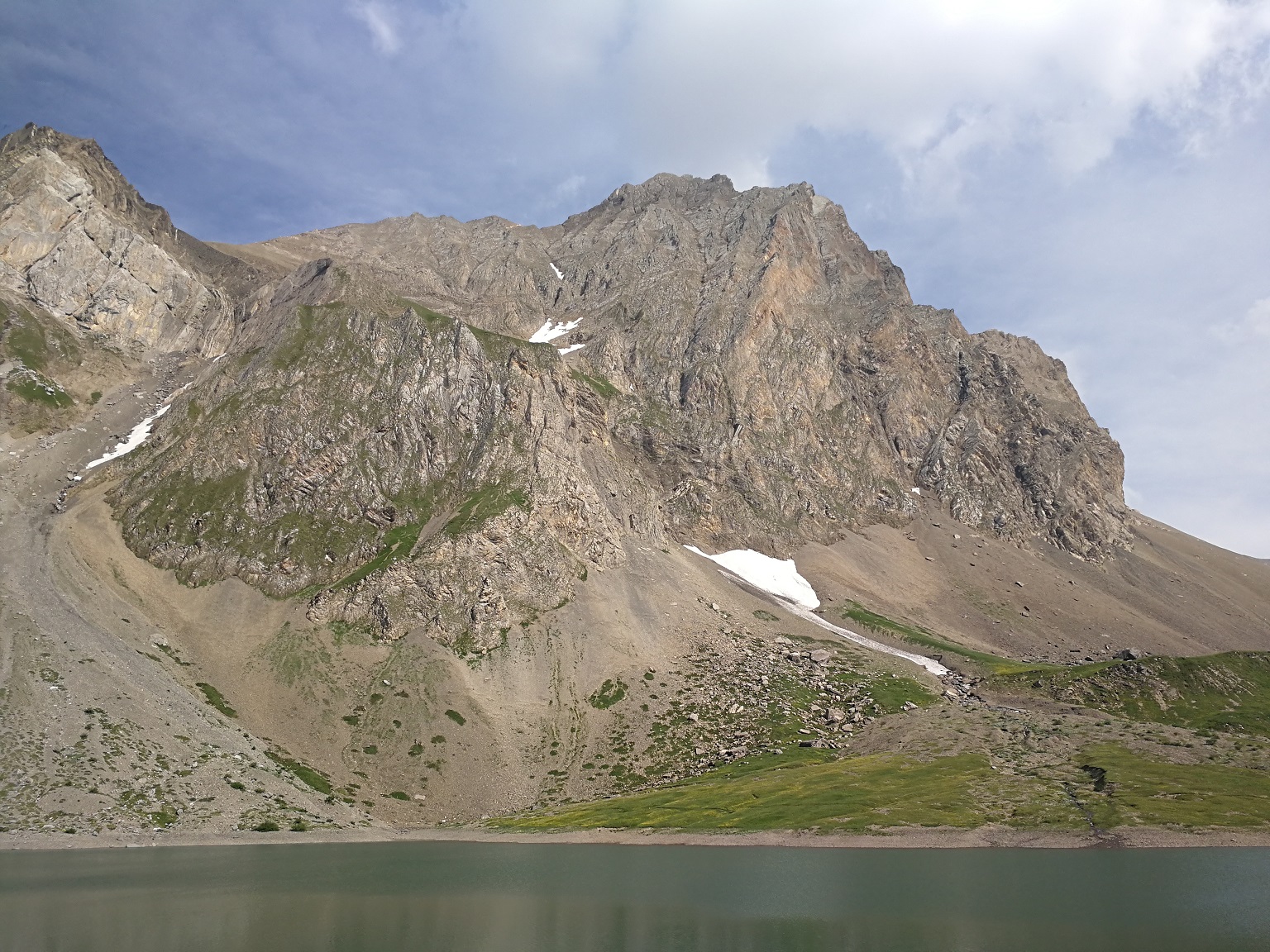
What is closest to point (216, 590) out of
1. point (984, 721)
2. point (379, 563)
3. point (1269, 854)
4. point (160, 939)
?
point (379, 563)

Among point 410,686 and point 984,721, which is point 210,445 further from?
point 984,721

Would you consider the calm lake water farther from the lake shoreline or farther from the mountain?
the mountain

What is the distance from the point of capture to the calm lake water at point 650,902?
40.9m

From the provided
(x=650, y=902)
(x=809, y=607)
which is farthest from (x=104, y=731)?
(x=809, y=607)

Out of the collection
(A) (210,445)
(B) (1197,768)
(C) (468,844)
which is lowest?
(C) (468,844)

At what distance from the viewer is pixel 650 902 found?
52375 mm

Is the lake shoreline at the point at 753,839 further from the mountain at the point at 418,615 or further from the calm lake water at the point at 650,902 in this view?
the mountain at the point at 418,615

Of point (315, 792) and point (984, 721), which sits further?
point (984, 721)

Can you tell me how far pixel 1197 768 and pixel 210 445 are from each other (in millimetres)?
176031

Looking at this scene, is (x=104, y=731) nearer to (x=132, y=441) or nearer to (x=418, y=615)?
(x=418, y=615)

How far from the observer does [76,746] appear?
83562 mm

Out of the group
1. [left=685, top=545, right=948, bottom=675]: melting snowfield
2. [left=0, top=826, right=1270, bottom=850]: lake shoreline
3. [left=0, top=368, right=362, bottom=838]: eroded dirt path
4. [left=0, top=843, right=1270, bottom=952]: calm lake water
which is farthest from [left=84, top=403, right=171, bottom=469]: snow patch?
[left=685, top=545, right=948, bottom=675]: melting snowfield

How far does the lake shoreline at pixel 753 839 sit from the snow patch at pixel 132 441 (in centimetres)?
12321

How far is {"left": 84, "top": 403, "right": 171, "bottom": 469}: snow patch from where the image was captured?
174250 millimetres
